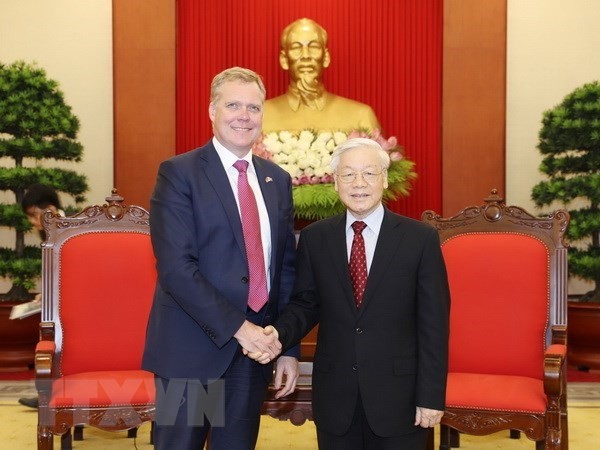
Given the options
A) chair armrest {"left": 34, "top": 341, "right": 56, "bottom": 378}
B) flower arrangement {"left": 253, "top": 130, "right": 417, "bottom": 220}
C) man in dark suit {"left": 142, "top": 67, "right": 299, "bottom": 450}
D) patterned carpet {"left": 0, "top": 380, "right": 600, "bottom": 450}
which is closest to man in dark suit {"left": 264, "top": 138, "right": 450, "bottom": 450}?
man in dark suit {"left": 142, "top": 67, "right": 299, "bottom": 450}

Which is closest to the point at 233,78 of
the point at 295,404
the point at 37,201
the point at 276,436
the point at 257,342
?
the point at 257,342

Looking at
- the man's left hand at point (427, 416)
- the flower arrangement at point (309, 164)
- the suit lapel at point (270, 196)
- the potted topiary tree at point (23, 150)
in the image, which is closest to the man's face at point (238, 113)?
the suit lapel at point (270, 196)

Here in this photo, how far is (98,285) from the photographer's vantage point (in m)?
3.35

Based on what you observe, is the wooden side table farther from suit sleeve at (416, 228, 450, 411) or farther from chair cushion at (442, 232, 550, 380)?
suit sleeve at (416, 228, 450, 411)

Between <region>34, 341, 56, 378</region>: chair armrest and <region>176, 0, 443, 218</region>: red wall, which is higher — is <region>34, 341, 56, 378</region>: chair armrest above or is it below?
below

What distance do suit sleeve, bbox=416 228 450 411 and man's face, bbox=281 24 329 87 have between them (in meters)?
3.56

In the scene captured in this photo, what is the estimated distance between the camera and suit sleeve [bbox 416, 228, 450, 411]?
212 cm

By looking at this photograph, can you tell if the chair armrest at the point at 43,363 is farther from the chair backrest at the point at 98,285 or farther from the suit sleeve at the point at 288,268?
the suit sleeve at the point at 288,268

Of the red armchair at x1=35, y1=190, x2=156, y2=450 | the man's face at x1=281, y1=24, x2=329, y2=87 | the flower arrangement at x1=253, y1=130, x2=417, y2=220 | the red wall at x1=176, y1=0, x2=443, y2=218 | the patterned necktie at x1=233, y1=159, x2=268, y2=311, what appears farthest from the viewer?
the red wall at x1=176, y1=0, x2=443, y2=218

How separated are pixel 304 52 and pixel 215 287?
12.0 ft

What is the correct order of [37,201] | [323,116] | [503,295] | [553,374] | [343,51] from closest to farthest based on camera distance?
[553,374] < [503,295] < [37,201] < [323,116] < [343,51]

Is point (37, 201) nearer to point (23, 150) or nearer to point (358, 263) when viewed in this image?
point (23, 150)

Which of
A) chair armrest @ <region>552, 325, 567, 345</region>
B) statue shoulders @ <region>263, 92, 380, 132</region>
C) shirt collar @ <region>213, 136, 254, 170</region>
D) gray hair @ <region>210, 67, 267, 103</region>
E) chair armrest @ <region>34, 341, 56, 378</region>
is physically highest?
statue shoulders @ <region>263, 92, 380, 132</region>

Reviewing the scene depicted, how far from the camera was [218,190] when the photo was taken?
7.07ft
